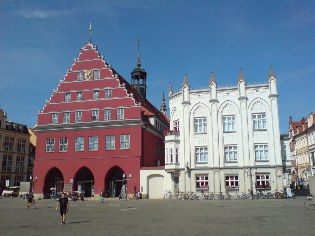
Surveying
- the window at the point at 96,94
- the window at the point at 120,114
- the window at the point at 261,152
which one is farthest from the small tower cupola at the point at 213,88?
the window at the point at 96,94

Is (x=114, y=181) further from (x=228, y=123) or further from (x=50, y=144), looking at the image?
(x=228, y=123)

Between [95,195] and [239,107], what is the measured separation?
944 inches

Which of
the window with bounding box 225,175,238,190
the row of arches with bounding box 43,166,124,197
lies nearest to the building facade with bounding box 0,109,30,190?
the row of arches with bounding box 43,166,124,197

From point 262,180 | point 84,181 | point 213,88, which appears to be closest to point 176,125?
point 213,88

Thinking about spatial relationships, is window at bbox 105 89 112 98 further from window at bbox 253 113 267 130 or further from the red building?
window at bbox 253 113 267 130

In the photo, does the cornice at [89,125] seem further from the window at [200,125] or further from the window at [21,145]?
the window at [21,145]

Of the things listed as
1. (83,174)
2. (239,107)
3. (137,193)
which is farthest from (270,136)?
(83,174)

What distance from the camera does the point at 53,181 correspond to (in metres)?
54.9

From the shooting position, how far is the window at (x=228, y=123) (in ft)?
149

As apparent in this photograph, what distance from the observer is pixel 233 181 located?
146 ft

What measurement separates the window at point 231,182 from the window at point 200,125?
22.5ft

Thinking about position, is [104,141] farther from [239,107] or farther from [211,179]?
→ [239,107]

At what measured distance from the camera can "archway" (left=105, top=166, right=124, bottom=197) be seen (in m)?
50.0

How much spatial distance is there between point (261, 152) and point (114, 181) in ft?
72.2
